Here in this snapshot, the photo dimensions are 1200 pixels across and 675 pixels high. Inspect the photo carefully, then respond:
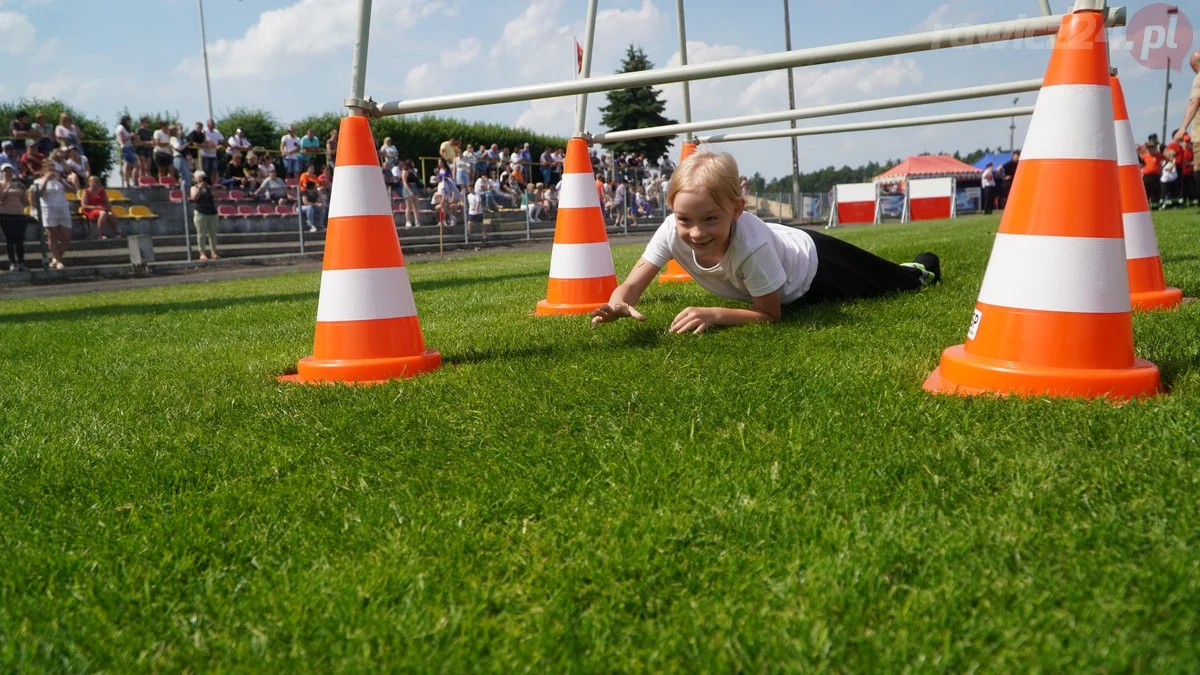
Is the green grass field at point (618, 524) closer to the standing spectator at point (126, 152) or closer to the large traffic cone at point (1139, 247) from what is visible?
the large traffic cone at point (1139, 247)

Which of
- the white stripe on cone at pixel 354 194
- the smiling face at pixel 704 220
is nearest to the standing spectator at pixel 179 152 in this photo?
the white stripe on cone at pixel 354 194

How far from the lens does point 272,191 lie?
22281 mm

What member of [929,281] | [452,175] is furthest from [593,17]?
[452,175]

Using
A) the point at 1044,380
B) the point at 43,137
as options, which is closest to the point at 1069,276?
the point at 1044,380

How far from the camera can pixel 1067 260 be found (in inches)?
95.7

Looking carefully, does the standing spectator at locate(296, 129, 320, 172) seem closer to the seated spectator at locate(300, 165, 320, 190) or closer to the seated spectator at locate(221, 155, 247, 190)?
the seated spectator at locate(300, 165, 320, 190)

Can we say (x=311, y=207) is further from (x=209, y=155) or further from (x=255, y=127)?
(x=255, y=127)

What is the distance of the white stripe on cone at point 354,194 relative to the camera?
11.5 feet

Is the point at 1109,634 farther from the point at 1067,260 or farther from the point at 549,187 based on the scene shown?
the point at 549,187

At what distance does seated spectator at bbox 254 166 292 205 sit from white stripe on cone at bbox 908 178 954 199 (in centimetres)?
2327

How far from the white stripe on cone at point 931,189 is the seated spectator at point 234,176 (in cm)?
2427

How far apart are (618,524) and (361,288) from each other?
6.94ft

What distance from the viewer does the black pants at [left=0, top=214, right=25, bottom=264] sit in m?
14.0

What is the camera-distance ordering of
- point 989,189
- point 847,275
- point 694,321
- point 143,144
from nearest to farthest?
point 694,321
point 847,275
point 143,144
point 989,189
